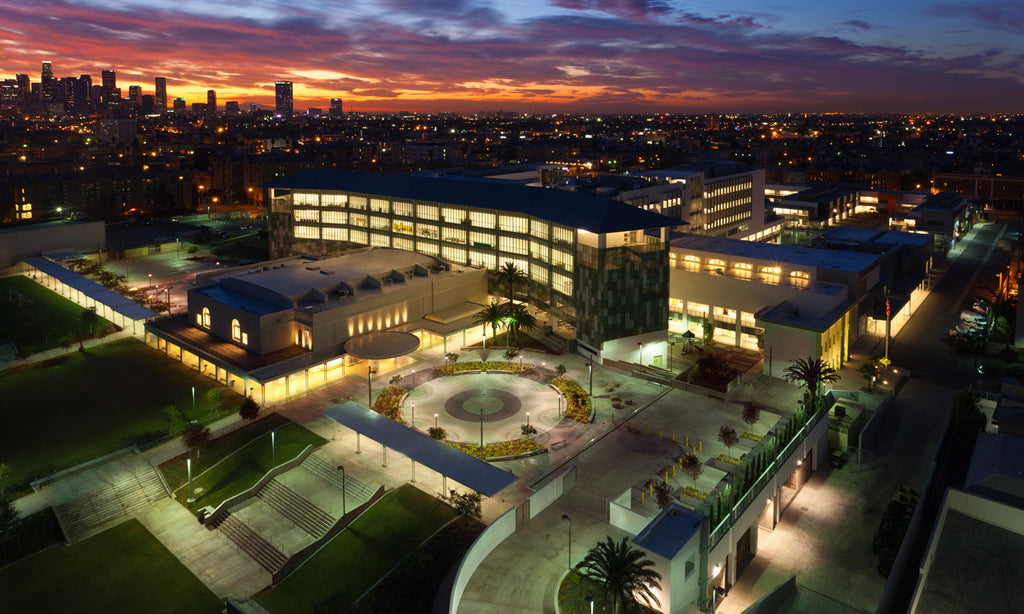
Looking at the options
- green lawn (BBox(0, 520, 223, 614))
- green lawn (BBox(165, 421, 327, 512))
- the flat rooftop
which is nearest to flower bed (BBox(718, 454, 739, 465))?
green lawn (BBox(165, 421, 327, 512))

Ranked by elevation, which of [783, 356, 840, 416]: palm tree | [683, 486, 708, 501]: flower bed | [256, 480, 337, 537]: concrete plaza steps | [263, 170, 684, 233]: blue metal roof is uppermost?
[263, 170, 684, 233]: blue metal roof

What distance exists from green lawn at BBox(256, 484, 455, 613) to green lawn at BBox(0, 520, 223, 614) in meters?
4.75

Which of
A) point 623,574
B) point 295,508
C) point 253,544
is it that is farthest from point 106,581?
point 623,574

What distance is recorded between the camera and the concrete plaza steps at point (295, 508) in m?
48.7

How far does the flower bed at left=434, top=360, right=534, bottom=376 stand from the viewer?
7556cm

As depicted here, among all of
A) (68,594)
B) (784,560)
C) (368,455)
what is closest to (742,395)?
(784,560)

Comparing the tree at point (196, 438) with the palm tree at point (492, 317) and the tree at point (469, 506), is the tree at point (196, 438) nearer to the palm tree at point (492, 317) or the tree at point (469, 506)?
the tree at point (469, 506)

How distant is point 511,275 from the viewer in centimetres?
8606

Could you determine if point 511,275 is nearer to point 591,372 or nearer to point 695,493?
point 591,372

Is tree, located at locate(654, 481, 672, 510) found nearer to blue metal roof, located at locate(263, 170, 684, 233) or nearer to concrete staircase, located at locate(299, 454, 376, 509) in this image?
concrete staircase, located at locate(299, 454, 376, 509)

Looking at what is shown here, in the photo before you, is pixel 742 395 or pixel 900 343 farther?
pixel 900 343

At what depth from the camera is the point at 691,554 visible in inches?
1571

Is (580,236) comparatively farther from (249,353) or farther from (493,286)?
(249,353)

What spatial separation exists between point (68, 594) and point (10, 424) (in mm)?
28090
